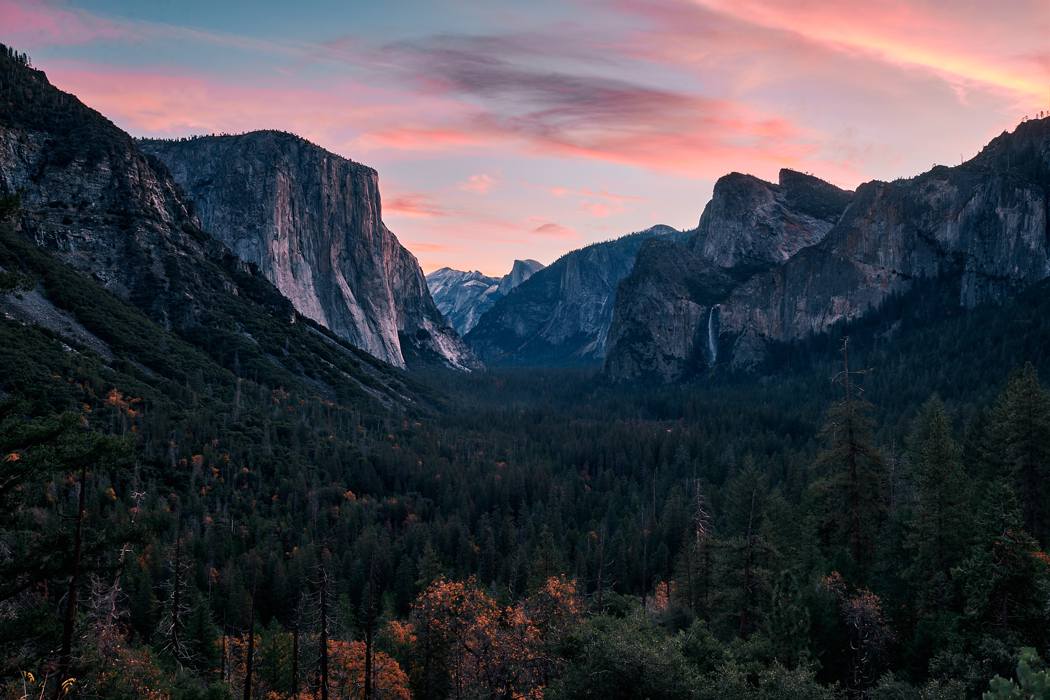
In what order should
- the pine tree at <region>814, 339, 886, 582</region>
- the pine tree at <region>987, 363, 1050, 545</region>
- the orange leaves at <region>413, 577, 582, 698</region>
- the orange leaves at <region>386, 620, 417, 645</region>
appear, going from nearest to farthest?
the orange leaves at <region>413, 577, 582, 698</region>
the pine tree at <region>814, 339, 886, 582</region>
the pine tree at <region>987, 363, 1050, 545</region>
the orange leaves at <region>386, 620, 417, 645</region>

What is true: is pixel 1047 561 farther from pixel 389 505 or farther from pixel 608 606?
pixel 389 505

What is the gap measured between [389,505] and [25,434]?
331 ft

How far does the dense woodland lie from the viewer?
24.3 m

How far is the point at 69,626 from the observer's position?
62.7 feet

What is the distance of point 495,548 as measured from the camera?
320 feet

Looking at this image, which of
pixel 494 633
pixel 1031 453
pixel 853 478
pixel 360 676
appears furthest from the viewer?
pixel 360 676

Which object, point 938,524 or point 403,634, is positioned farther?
point 403,634

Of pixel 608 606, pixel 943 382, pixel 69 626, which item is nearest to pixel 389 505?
pixel 608 606

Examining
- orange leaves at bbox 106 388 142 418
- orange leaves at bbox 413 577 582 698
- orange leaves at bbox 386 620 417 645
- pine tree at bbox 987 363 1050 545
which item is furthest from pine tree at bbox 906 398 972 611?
orange leaves at bbox 106 388 142 418

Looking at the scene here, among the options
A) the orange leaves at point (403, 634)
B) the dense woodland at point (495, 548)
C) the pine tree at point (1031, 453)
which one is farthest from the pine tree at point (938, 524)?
the orange leaves at point (403, 634)

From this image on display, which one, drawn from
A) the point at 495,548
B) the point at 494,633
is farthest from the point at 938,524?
the point at 495,548

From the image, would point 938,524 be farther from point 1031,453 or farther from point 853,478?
point 1031,453

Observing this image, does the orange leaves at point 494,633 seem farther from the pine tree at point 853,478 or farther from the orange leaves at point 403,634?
the pine tree at point 853,478

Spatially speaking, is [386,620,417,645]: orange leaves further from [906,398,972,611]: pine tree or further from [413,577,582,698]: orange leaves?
[906,398,972,611]: pine tree
